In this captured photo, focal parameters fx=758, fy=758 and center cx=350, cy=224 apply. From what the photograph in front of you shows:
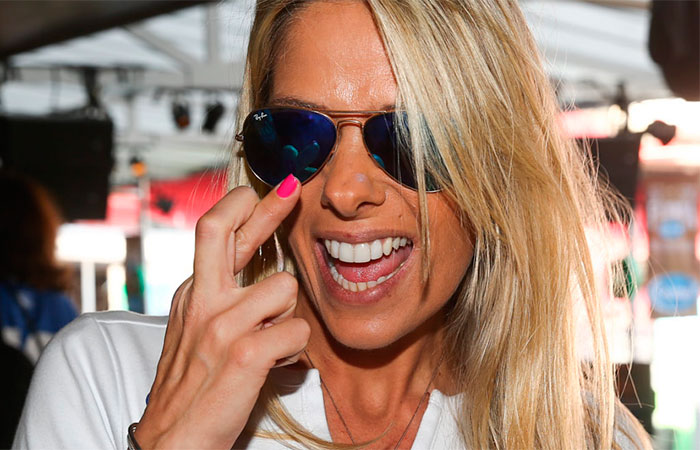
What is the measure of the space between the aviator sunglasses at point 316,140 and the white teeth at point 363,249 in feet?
0.41

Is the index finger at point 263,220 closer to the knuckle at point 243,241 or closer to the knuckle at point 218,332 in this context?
the knuckle at point 243,241

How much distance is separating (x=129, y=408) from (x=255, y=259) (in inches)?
18.9

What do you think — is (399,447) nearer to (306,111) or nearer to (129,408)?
(129,408)

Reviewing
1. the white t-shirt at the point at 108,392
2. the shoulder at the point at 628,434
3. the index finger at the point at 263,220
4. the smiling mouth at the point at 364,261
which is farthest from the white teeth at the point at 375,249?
the shoulder at the point at 628,434

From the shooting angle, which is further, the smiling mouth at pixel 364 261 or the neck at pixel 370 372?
the neck at pixel 370 372

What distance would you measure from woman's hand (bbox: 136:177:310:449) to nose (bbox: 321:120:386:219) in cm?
26

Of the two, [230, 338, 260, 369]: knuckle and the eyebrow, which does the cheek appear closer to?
the eyebrow

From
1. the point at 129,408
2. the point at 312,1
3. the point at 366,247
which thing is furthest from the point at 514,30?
the point at 129,408

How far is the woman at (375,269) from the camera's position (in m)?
1.29

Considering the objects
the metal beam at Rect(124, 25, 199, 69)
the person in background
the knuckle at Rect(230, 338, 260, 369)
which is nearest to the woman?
the knuckle at Rect(230, 338, 260, 369)

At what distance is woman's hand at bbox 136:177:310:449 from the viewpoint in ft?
4.12

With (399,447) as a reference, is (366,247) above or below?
above

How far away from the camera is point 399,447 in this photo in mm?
1728

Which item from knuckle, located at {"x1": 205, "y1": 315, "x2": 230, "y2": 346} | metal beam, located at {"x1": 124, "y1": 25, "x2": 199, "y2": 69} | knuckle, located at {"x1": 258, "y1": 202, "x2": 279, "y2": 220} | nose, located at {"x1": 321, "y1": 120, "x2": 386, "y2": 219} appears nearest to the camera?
knuckle, located at {"x1": 205, "y1": 315, "x2": 230, "y2": 346}
